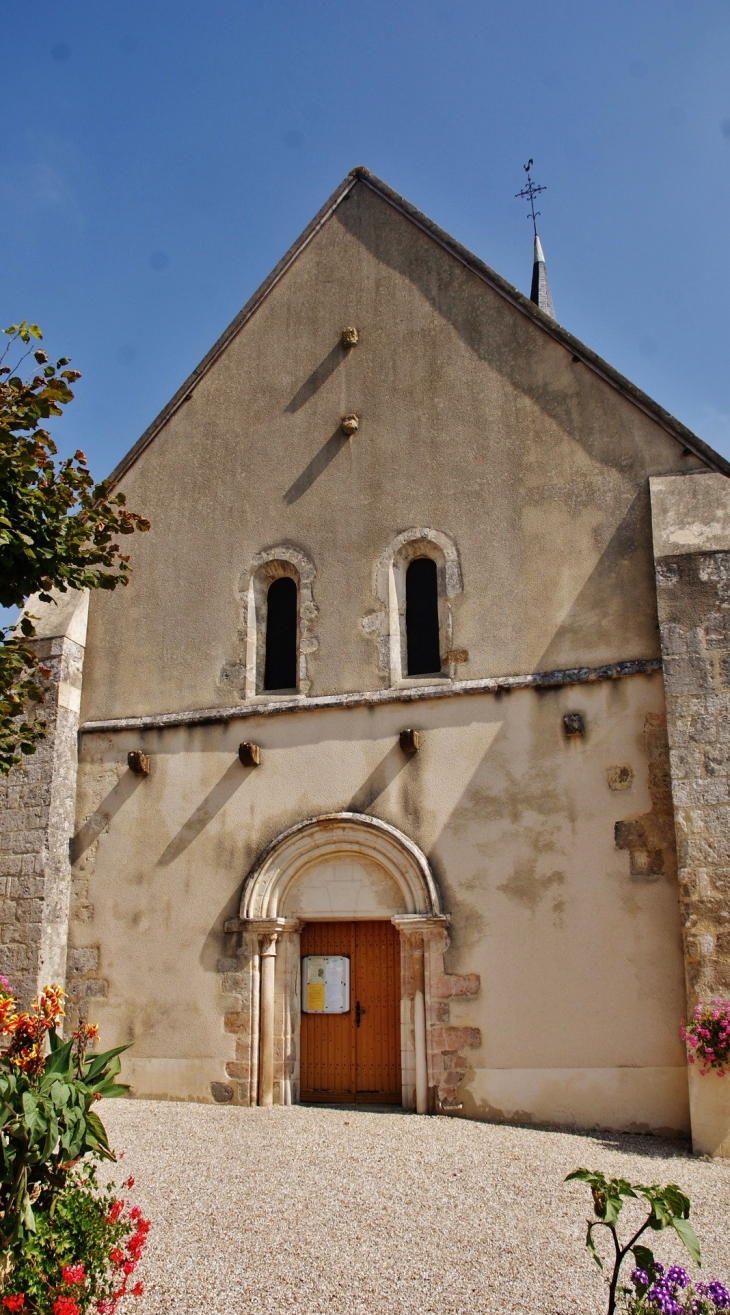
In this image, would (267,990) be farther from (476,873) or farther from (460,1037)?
(476,873)

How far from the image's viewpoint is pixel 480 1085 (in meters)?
8.07

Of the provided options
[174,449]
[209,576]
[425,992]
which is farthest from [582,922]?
[174,449]

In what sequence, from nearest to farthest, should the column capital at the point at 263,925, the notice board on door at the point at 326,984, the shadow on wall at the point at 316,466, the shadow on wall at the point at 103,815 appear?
1. the column capital at the point at 263,925
2. the notice board on door at the point at 326,984
3. the shadow on wall at the point at 103,815
4. the shadow on wall at the point at 316,466

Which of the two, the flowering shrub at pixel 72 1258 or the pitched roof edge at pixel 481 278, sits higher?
the pitched roof edge at pixel 481 278

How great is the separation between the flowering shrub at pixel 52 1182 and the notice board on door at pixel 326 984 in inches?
184

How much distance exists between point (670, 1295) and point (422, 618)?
21.5 feet

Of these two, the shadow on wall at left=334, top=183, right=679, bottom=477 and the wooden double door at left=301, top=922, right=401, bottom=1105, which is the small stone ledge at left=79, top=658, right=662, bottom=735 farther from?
the wooden double door at left=301, top=922, right=401, bottom=1105

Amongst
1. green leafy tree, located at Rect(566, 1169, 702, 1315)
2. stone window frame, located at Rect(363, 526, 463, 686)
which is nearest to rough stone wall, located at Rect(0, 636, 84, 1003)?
stone window frame, located at Rect(363, 526, 463, 686)

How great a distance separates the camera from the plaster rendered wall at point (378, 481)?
352 inches

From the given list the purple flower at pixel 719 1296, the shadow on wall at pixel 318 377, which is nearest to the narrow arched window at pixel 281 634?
the shadow on wall at pixel 318 377

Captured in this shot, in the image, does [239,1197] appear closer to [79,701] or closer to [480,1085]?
[480,1085]

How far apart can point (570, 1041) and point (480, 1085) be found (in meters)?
0.82

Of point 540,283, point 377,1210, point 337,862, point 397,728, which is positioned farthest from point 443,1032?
point 540,283

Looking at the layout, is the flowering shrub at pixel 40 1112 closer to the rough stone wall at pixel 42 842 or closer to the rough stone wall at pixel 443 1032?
the rough stone wall at pixel 443 1032
